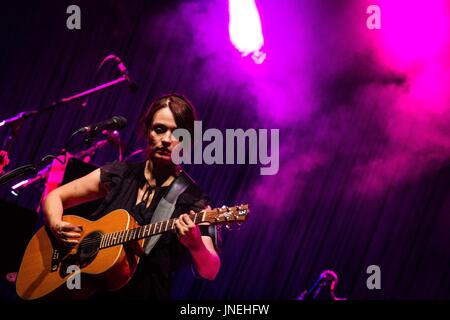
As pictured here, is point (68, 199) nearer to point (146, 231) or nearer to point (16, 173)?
point (16, 173)

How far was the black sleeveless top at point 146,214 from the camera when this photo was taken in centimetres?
297

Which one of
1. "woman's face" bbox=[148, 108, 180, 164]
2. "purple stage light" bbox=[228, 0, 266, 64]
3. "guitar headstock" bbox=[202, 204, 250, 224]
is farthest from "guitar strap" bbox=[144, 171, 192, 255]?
"purple stage light" bbox=[228, 0, 266, 64]

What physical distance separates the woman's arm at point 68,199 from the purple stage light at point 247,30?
3.30 metres

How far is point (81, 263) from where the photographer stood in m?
3.22

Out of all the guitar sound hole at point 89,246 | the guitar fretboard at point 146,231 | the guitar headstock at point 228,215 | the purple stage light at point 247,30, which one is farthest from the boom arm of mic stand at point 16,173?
the purple stage light at point 247,30

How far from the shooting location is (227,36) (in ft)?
21.2

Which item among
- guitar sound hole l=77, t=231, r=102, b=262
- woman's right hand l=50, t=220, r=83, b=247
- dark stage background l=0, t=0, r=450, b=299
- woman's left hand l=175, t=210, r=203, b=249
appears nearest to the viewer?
woman's left hand l=175, t=210, r=203, b=249

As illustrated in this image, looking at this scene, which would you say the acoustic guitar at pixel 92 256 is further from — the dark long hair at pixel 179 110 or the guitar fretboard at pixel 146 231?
the dark long hair at pixel 179 110

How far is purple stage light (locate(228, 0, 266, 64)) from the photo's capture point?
6.24 metres

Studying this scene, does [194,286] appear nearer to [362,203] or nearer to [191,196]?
[362,203]

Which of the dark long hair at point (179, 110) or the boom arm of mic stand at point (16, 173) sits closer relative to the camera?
the boom arm of mic stand at point (16, 173)

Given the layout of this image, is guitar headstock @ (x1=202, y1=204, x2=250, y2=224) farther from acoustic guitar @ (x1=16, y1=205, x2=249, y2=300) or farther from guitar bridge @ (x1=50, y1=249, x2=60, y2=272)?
guitar bridge @ (x1=50, y1=249, x2=60, y2=272)

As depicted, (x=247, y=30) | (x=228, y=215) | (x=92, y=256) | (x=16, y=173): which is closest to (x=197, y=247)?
(x=228, y=215)

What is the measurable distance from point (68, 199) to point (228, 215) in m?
1.24
